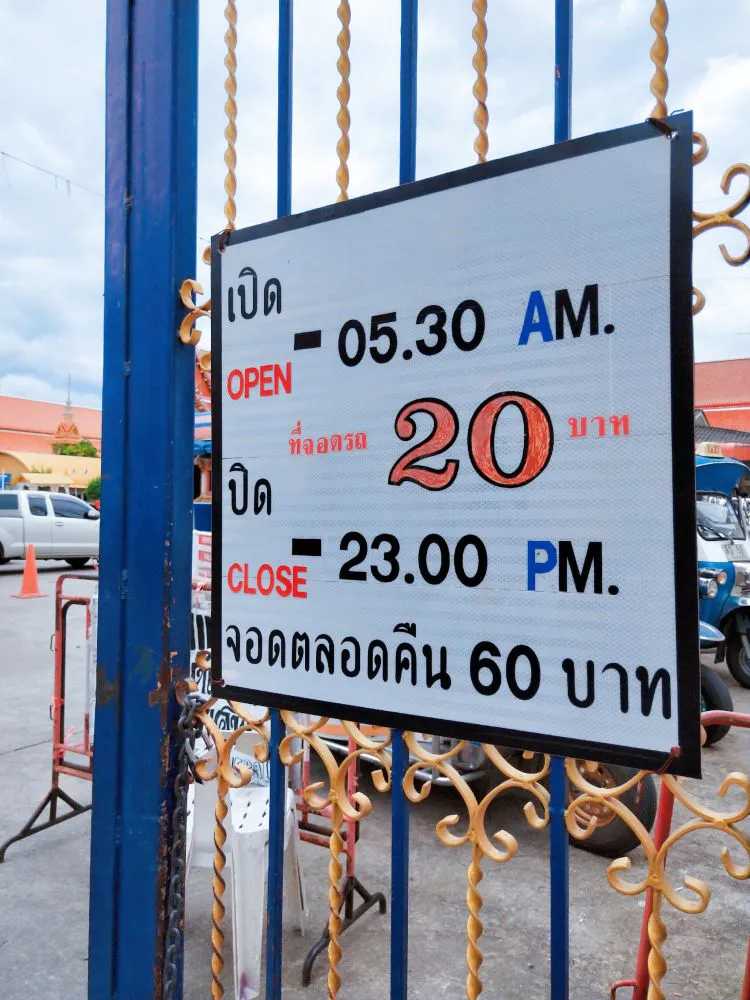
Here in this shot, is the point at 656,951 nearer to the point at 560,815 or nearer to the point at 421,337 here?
the point at 560,815

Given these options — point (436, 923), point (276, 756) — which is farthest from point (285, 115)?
point (436, 923)

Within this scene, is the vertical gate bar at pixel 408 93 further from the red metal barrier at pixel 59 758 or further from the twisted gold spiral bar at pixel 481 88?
the red metal barrier at pixel 59 758

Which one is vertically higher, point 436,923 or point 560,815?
point 560,815

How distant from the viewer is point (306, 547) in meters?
1.47

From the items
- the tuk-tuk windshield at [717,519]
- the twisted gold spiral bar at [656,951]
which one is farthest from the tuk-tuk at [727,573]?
the twisted gold spiral bar at [656,951]

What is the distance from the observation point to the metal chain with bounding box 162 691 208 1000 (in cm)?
168

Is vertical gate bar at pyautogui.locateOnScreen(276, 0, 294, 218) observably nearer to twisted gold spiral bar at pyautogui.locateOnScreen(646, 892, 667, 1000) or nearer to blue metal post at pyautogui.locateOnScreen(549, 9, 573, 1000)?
blue metal post at pyautogui.locateOnScreen(549, 9, 573, 1000)

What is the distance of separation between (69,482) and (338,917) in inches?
1427

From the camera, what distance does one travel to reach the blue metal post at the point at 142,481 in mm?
1649

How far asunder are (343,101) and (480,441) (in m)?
0.73

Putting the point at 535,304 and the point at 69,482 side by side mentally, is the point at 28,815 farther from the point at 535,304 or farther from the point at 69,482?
the point at 69,482

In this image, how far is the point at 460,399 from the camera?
1312 mm

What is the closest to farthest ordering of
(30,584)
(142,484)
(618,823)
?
1. (142,484)
2. (618,823)
3. (30,584)

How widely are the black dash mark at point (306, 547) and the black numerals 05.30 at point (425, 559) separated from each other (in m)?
0.05
